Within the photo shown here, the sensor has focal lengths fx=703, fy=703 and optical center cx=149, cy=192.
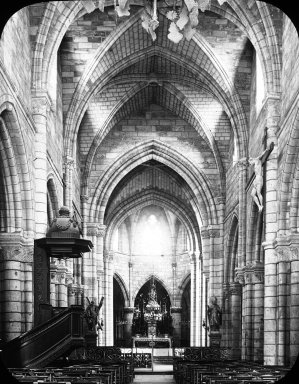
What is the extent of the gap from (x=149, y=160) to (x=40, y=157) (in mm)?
18000

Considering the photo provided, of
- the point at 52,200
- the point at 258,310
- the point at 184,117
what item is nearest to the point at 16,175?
the point at 52,200

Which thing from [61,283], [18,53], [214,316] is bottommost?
[214,316]

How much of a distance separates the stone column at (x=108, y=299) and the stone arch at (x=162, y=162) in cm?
702

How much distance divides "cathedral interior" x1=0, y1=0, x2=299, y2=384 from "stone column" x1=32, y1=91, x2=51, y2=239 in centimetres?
4

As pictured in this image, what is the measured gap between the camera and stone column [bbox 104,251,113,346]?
138 ft

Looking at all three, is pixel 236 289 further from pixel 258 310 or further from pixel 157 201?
pixel 157 201

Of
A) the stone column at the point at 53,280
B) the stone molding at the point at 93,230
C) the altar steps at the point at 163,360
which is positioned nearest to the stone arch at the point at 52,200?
the stone column at the point at 53,280

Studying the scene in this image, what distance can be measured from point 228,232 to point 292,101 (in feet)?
50.8

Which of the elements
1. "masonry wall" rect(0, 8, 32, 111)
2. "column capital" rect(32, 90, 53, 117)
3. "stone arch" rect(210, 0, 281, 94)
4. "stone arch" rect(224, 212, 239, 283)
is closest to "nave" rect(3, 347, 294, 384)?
"stone arch" rect(224, 212, 239, 283)

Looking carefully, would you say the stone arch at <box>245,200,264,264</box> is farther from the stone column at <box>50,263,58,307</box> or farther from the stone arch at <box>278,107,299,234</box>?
the stone column at <box>50,263,58,307</box>

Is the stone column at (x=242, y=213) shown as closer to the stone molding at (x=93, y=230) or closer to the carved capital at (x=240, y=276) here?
the carved capital at (x=240, y=276)

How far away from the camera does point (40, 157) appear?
69.1 ft

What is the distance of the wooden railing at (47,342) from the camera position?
46.6 ft

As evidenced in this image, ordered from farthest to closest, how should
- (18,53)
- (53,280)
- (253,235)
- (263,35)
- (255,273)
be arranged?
(253,235)
(255,273)
(53,280)
(263,35)
(18,53)
